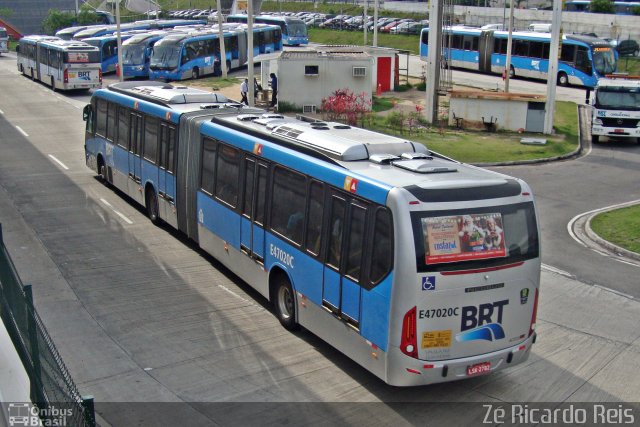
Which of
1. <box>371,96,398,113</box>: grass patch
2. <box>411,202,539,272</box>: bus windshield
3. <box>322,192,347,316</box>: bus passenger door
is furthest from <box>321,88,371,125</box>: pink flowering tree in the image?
<box>411,202,539,272</box>: bus windshield

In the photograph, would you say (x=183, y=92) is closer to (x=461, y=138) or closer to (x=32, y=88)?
(x=461, y=138)

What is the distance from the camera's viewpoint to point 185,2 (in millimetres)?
115125

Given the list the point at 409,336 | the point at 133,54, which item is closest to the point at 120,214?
the point at 409,336

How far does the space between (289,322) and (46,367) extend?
17.6 feet

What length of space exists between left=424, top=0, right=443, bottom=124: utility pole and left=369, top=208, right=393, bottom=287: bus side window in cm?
2468

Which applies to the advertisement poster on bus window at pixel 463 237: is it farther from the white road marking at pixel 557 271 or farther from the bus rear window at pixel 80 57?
the bus rear window at pixel 80 57

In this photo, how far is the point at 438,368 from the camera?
9.59 metres

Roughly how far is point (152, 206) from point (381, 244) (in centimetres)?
962

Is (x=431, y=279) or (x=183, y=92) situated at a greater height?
(x=183, y=92)

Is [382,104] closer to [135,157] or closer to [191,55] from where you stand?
[191,55]

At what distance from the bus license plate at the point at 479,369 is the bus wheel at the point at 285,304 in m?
3.10

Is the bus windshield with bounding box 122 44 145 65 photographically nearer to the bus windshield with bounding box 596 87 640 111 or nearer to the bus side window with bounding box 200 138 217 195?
the bus windshield with bounding box 596 87 640 111

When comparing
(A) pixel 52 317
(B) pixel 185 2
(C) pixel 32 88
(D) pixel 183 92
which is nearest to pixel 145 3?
(B) pixel 185 2

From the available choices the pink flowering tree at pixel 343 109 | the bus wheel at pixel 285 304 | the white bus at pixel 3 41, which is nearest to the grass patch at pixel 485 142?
the pink flowering tree at pixel 343 109
